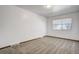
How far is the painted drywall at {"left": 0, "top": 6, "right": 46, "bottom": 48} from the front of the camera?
236 centimetres

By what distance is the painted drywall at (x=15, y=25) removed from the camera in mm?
2357

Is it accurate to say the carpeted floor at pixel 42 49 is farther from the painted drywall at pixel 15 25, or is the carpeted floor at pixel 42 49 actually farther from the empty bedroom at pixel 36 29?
the painted drywall at pixel 15 25

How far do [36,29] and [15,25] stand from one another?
182 centimetres

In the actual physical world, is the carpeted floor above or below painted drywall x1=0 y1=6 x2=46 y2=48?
below

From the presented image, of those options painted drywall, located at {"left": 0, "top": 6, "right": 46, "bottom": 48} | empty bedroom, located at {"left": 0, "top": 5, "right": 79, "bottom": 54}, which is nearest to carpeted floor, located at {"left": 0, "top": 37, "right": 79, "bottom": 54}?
empty bedroom, located at {"left": 0, "top": 5, "right": 79, "bottom": 54}

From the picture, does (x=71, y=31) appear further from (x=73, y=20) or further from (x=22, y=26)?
(x=22, y=26)

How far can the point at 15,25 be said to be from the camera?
2.86 metres

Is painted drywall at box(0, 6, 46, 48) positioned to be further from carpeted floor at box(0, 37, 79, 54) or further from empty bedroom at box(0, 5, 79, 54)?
carpeted floor at box(0, 37, 79, 54)

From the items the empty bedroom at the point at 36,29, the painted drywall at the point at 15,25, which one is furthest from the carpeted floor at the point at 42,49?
the painted drywall at the point at 15,25

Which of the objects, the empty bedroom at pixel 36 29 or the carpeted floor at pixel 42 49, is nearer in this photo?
the carpeted floor at pixel 42 49

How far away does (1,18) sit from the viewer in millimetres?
2275
